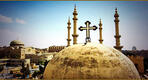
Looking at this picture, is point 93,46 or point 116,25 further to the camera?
point 116,25

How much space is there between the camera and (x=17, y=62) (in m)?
28.7

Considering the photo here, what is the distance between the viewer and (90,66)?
3.94 meters

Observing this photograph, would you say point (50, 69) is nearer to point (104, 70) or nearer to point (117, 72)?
point (104, 70)

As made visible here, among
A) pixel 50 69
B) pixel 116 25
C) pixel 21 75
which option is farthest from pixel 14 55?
pixel 50 69

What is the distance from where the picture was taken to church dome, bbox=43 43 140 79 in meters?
3.86

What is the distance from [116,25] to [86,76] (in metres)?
13.2

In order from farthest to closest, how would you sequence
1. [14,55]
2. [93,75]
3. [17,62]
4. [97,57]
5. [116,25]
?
[14,55], [17,62], [116,25], [97,57], [93,75]

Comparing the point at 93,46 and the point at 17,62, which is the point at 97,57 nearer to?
the point at 93,46

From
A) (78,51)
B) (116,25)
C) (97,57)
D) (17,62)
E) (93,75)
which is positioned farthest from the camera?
(17,62)

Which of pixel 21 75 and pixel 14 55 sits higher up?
pixel 14 55

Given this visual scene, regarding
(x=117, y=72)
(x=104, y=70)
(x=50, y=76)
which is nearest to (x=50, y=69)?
(x=50, y=76)

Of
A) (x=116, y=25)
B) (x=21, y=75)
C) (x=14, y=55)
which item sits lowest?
(x=21, y=75)

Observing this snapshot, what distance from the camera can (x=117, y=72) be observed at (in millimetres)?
3969

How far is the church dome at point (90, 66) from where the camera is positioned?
12.7ft
